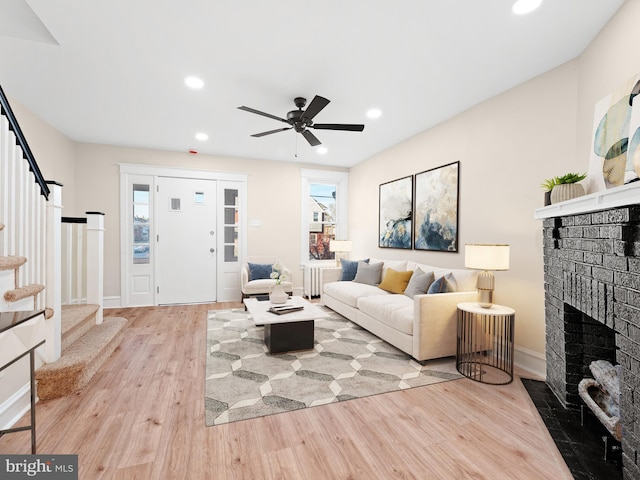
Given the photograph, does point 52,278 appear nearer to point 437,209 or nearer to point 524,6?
point 524,6

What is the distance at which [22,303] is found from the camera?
196 cm

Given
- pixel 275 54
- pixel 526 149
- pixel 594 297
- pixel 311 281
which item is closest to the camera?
pixel 594 297

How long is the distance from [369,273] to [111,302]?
4.18 metres

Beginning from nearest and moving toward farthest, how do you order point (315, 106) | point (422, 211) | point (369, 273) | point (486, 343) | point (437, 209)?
point (315, 106) < point (486, 343) < point (437, 209) < point (422, 211) < point (369, 273)

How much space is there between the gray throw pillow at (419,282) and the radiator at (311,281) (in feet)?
8.39

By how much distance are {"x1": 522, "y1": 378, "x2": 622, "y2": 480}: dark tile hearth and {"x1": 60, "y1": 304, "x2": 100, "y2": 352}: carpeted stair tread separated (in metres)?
3.71

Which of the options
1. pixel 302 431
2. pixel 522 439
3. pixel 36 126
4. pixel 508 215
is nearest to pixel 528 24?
pixel 508 215

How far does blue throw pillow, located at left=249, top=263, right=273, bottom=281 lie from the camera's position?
5059 mm

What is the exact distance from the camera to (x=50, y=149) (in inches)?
160

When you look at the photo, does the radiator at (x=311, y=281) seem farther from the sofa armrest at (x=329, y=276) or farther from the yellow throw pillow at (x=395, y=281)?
the yellow throw pillow at (x=395, y=281)

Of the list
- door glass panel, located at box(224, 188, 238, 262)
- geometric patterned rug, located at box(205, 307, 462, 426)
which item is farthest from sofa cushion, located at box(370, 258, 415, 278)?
door glass panel, located at box(224, 188, 238, 262)

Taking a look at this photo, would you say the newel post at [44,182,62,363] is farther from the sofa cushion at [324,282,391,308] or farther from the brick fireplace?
the brick fireplace

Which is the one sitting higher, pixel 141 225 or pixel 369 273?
pixel 141 225

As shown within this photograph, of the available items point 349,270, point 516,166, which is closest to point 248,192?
point 349,270
